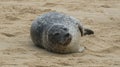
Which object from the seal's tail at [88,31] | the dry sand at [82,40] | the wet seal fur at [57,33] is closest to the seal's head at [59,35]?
the wet seal fur at [57,33]

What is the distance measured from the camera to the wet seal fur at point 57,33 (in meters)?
5.63

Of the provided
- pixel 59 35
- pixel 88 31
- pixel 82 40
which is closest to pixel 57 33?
pixel 59 35

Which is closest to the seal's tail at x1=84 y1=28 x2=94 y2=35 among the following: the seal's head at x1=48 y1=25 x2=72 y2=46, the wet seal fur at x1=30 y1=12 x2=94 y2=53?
the wet seal fur at x1=30 y1=12 x2=94 y2=53

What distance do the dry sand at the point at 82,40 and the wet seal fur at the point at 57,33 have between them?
102mm

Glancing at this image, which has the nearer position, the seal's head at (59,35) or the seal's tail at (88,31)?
the seal's head at (59,35)

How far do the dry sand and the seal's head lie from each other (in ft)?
A: 0.70

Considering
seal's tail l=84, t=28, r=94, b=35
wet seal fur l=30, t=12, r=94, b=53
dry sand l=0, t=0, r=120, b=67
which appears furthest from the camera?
seal's tail l=84, t=28, r=94, b=35

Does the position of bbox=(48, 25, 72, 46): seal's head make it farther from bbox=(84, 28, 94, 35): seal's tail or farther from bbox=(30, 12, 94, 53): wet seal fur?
bbox=(84, 28, 94, 35): seal's tail

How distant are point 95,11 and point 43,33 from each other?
114 inches

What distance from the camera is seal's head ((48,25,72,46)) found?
18.3 ft

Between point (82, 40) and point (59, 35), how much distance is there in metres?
0.90

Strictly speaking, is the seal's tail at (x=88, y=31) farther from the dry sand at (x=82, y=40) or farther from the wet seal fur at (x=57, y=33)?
the wet seal fur at (x=57, y=33)

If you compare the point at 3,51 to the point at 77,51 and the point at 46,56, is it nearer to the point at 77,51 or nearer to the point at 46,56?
the point at 46,56

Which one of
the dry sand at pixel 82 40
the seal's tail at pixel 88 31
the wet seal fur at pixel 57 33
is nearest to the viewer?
the dry sand at pixel 82 40
